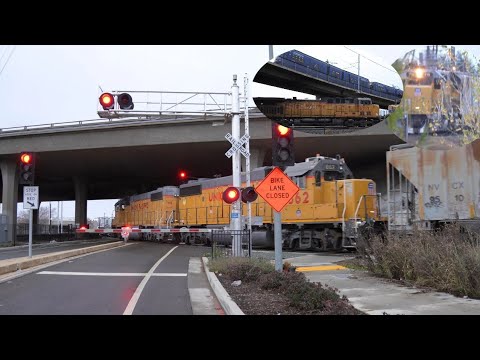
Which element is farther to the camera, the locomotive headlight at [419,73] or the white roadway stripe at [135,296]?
the locomotive headlight at [419,73]

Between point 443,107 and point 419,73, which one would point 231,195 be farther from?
point 443,107

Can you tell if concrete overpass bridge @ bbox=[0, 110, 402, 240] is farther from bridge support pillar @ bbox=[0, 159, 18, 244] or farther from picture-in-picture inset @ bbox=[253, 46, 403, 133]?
picture-in-picture inset @ bbox=[253, 46, 403, 133]

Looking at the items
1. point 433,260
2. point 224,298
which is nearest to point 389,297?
point 433,260

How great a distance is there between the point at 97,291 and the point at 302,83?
6.55m

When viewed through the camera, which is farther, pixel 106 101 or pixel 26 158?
pixel 26 158

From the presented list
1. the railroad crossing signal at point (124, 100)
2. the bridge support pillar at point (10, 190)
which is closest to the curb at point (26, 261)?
the railroad crossing signal at point (124, 100)

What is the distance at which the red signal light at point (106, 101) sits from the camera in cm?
1535

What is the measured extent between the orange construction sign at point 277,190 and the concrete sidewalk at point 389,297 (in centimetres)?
239

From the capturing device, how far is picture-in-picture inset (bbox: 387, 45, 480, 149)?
46.8 ft

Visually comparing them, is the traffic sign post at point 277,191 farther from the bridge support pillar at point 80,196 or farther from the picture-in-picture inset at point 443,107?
the bridge support pillar at point 80,196

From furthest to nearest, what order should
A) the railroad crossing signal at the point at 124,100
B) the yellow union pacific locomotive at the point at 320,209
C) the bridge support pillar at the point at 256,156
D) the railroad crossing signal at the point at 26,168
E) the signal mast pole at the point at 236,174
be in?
1. the bridge support pillar at the point at 256,156
2. the yellow union pacific locomotive at the point at 320,209
3. the railroad crossing signal at the point at 26,168
4. the signal mast pole at the point at 236,174
5. the railroad crossing signal at the point at 124,100

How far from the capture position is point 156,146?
122 feet

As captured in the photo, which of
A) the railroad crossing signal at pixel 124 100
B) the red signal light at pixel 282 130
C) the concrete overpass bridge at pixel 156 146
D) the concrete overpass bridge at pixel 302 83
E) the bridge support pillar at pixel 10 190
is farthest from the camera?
the bridge support pillar at pixel 10 190

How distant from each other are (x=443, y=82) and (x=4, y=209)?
3994cm
